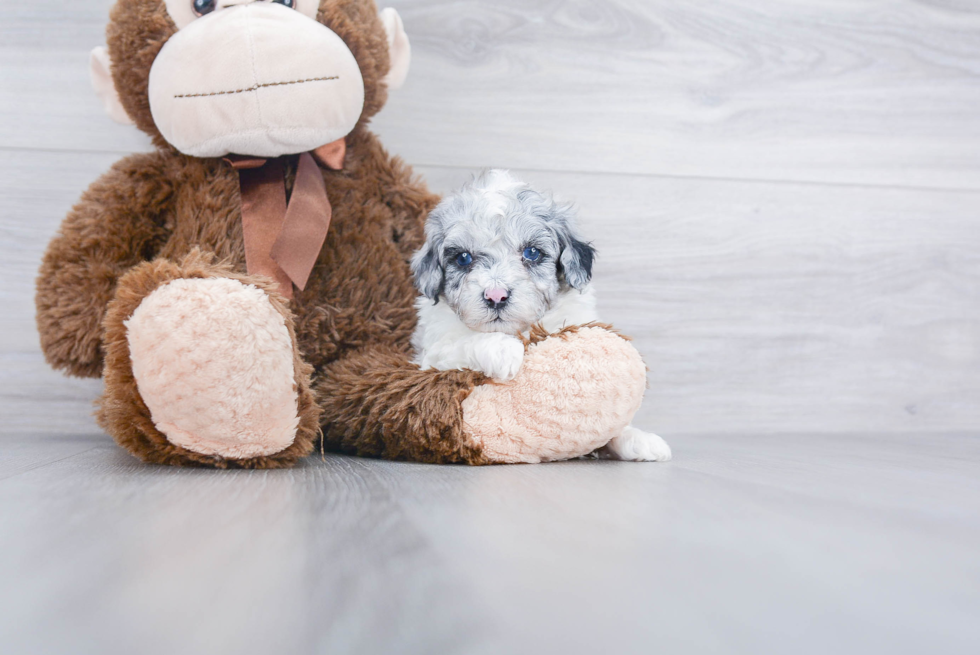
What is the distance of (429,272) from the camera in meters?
0.96

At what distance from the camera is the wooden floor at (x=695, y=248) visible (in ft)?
2.16

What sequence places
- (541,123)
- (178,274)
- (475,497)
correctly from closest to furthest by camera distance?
(475,497) → (178,274) → (541,123)

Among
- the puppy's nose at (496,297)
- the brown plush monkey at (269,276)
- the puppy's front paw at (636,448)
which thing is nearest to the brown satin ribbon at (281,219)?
the brown plush monkey at (269,276)

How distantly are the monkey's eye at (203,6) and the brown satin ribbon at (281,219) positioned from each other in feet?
0.66

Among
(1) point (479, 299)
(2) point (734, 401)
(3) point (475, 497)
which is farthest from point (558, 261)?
(2) point (734, 401)

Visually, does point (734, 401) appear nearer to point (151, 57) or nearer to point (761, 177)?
point (761, 177)

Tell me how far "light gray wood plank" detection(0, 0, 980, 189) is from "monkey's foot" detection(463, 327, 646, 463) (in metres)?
0.65

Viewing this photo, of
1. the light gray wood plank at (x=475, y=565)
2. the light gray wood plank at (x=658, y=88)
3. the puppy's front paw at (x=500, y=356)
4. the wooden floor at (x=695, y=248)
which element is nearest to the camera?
the light gray wood plank at (x=475, y=565)

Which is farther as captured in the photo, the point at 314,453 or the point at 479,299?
the point at 314,453

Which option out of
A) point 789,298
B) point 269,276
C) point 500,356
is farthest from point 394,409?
point 789,298

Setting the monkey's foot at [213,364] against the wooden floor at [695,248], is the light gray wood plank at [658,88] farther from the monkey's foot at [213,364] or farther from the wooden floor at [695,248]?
the monkey's foot at [213,364]

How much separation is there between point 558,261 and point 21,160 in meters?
1.05

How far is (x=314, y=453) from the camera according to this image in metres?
1.03

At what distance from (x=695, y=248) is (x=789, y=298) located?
0.77ft
